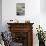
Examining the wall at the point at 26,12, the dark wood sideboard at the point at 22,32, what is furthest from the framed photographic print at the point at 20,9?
the dark wood sideboard at the point at 22,32

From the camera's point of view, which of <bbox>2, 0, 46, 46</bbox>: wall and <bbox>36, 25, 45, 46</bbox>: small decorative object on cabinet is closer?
<bbox>36, 25, 45, 46</bbox>: small decorative object on cabinet

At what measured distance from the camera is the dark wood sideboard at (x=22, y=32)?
17.5 ft

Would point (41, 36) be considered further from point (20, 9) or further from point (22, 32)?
point (20, 9)

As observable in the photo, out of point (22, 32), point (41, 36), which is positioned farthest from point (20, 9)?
point (41, 36)

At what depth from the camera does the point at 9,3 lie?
5.52 metres

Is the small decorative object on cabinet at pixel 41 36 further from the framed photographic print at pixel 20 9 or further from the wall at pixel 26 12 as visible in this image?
the framed photographic print at pixel 20 9

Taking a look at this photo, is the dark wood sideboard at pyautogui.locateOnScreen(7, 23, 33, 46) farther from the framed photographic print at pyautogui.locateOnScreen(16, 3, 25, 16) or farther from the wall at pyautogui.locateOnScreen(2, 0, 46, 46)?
the framed photographic print at pyautogui.locateOnScreen(16, 3, 25, 16)

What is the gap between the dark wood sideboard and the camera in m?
5.34

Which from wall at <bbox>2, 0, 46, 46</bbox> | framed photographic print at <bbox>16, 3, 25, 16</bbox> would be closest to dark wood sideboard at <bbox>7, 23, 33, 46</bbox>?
wall at <bbox>2, 0, 46, 46</bbox>

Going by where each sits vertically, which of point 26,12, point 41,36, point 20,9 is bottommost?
point 41,36

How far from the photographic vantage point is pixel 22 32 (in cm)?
542

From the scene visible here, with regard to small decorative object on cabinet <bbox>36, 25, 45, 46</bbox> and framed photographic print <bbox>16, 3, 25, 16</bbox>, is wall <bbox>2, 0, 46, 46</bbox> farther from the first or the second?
small decorative object on cabinet <bbox>36, 25, 45, 46</bbox>

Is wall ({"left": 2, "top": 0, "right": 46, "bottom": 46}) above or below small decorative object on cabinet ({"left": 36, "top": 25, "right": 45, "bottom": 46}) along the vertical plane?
above

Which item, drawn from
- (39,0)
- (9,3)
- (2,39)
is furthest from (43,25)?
(2,39)
